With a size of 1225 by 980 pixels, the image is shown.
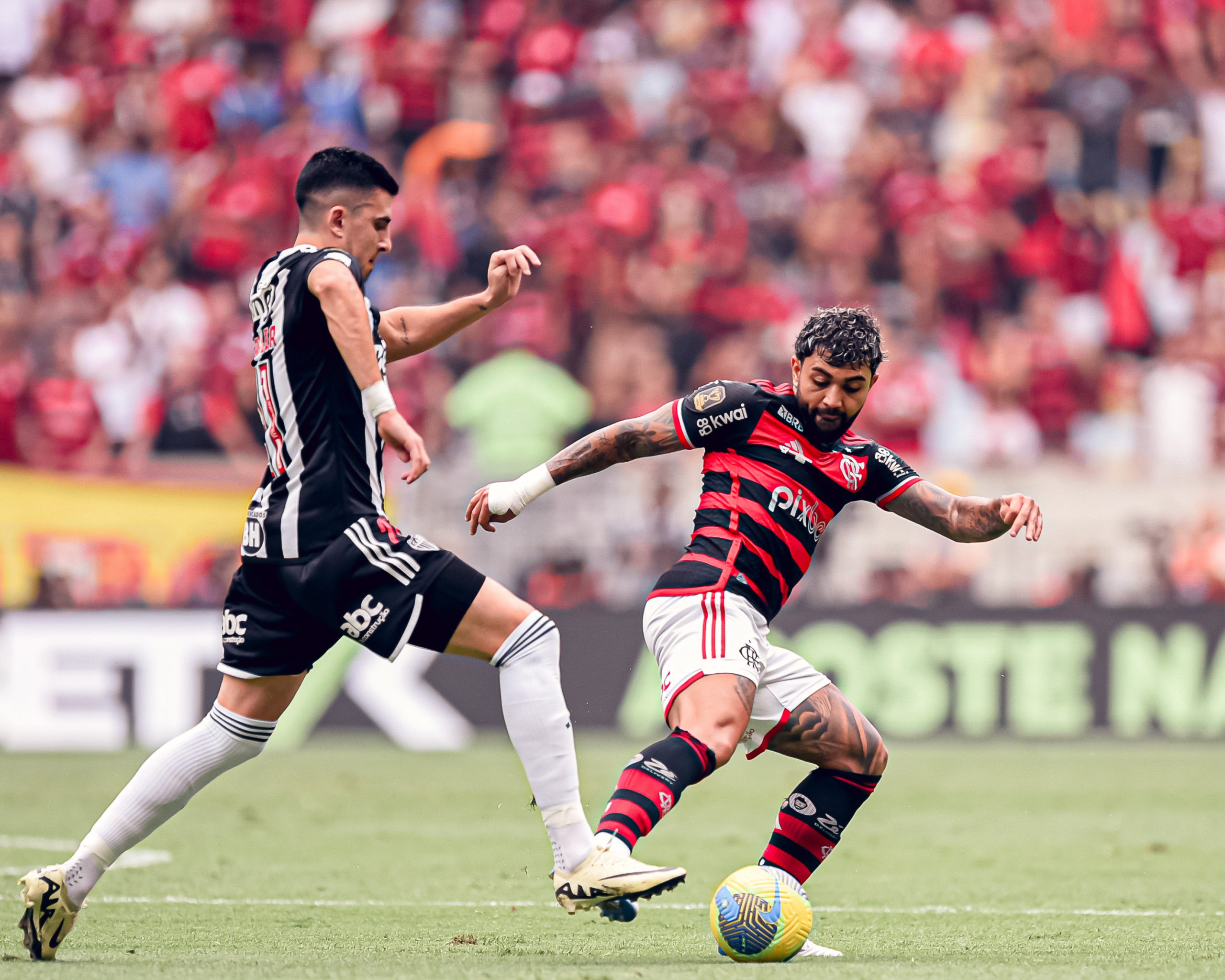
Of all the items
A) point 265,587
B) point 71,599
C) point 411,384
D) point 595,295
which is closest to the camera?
point 265,587

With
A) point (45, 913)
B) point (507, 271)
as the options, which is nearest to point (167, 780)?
point (45, 913)

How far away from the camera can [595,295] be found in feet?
52.9

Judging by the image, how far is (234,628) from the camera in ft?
17.4

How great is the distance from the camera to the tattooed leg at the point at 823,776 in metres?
5.59

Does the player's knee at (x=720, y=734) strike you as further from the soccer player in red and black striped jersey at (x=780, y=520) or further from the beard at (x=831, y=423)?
the beard at (x=831, y=423)

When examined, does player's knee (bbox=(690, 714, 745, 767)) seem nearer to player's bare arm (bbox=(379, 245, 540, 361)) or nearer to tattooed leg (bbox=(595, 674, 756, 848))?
tattooed leg (bbox=(595, 674, 756, 848))

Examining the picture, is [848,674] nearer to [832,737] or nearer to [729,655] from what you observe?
[832,737]

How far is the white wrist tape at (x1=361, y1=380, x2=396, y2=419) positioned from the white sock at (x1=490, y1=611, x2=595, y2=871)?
77 centimetres

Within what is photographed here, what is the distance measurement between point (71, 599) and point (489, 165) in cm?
697

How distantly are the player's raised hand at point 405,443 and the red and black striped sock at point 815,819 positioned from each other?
1.76 metres

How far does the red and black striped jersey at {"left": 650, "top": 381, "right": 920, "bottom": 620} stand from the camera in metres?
5.66

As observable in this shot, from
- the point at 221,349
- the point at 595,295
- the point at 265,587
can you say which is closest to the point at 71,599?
the point at 221,349

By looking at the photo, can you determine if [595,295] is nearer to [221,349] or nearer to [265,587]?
[221,349]

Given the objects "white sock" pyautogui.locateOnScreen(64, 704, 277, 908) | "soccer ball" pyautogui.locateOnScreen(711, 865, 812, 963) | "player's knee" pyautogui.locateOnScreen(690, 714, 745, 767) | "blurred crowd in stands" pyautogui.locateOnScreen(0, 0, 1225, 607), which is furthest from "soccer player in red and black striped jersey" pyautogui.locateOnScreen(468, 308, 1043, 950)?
"blurred crowd in stands" pyautogui.locateOnScreen(0, 0, 1225, 607)
